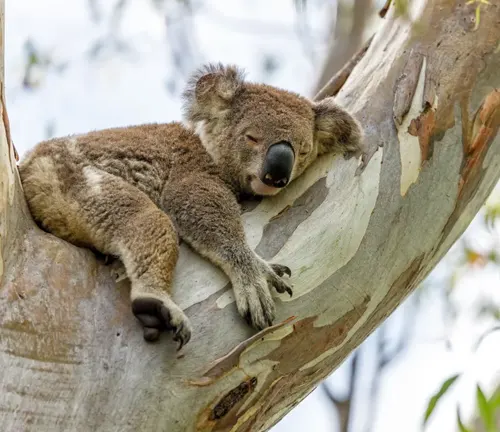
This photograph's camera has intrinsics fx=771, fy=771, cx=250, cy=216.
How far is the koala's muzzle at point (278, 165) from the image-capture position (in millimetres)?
2885

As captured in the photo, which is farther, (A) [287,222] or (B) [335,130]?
(B) [335,130]

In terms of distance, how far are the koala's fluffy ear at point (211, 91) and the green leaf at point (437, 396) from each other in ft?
4.99

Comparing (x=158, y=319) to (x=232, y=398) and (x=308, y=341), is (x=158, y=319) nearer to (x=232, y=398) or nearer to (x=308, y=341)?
(x=232, y=398)

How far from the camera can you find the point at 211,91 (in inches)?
136

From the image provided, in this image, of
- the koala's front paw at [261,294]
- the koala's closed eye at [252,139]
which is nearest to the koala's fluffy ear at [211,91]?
the koala's closed eye at [252,139]

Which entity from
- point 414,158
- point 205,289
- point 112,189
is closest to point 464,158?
point 414,158

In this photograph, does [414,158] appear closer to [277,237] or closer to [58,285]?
[277,237]

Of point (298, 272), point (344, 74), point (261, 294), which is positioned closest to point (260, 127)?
point (344, 74)

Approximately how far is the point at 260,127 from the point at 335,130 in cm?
42

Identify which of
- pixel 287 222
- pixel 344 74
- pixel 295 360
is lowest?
pixel 295 360

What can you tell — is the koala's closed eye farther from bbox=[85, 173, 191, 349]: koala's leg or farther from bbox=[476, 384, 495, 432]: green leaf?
bbox=[476, 384, 495, 432]: green leaf

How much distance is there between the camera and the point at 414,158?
2734 millimetres

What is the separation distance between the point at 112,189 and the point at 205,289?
63 cm

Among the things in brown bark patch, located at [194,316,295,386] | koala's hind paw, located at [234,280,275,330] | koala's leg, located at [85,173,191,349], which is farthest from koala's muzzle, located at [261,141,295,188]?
brown bark patch, located at [194,316,295,386]
